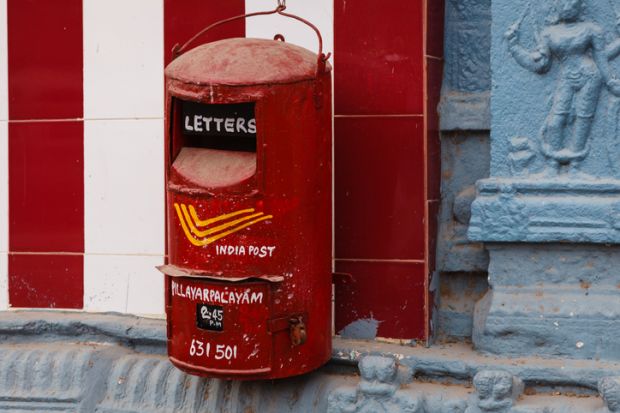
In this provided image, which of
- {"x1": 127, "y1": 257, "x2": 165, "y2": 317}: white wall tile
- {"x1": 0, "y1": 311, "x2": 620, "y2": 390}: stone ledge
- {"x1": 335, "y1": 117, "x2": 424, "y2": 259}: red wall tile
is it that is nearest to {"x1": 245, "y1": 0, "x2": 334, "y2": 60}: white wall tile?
{"x1": 335, "y1": 117, "x2": 424, "y2": 259}: red wall tile

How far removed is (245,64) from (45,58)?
1.10 m

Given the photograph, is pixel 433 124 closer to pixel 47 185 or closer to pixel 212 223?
pixel 212 223

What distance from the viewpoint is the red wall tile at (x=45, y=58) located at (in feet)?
15.6

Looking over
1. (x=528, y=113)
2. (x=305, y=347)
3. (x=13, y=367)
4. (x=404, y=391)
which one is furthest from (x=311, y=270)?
(x=13, y=367)

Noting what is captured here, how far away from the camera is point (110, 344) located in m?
4.74

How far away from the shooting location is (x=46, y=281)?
189 inches

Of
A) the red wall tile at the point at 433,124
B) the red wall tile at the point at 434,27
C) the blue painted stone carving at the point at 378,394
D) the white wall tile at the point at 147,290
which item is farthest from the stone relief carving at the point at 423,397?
the red wall tile at the point at 434,27

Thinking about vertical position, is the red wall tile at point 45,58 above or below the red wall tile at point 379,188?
above

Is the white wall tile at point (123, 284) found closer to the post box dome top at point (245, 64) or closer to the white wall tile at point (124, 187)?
the white wall tile at point (124, 187)

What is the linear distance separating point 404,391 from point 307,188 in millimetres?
734

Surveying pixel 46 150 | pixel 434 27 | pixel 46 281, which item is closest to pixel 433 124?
Answer: pixel 434 27

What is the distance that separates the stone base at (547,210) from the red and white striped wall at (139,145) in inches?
8.9

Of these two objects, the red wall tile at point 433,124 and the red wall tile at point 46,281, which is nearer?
the red wall tile at point 433,124

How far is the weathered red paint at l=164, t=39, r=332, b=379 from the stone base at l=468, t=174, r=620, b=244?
54 centimetres
